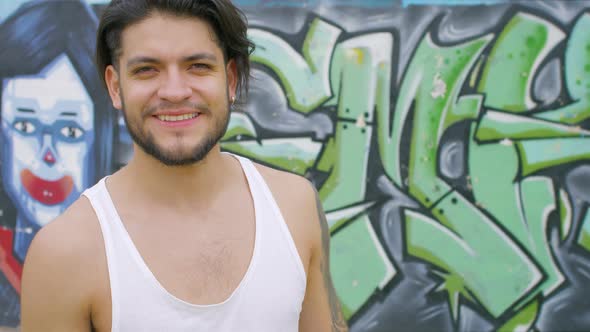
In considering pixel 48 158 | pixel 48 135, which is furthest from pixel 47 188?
pixel 48 135

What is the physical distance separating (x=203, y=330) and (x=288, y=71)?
2840mm

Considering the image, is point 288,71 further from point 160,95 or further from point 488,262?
point 160,95

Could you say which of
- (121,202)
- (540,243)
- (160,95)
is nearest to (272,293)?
(121,202)

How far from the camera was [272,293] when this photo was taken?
5.16 ft

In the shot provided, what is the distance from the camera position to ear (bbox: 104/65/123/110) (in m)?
1.63

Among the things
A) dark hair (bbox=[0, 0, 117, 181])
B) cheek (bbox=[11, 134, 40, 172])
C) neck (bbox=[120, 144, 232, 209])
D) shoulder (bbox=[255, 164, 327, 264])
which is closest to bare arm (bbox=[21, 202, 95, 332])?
neck (bbox=[120, 144, 232, 209])

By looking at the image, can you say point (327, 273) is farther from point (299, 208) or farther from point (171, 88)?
point (171, 88)

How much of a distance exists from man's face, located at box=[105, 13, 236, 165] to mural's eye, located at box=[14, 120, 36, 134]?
10.2 ft

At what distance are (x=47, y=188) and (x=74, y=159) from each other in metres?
0.32

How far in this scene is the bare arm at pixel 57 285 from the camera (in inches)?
56.7

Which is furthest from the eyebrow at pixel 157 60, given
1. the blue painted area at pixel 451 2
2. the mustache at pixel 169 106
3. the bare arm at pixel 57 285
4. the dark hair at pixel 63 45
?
the dark hair at pixel 63 45

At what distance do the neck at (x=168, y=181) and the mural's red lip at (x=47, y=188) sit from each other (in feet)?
9.61

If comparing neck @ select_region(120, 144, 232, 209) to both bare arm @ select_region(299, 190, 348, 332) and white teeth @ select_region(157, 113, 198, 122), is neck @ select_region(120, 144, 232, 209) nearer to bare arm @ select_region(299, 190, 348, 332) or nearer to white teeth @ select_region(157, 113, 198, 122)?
white teeth @ select_region(157, 113, 198, 122)

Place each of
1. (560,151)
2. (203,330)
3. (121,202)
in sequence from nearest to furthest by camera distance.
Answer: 1. (203,330)
2. (121,202)
3. (560,151)
